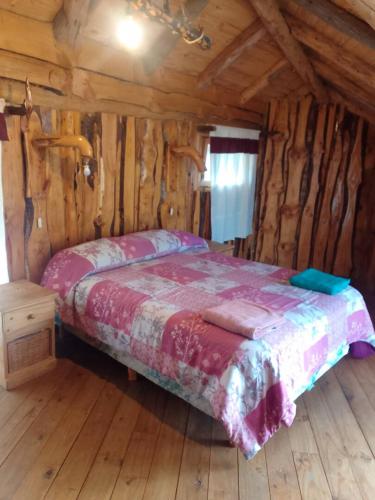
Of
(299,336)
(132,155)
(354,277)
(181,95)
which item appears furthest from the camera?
(354,277)

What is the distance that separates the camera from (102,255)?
9.34ft

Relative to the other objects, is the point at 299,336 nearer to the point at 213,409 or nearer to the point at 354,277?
the point at 213,409

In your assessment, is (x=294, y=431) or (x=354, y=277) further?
(x=354, y=277)

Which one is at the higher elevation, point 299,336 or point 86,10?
point 86,10

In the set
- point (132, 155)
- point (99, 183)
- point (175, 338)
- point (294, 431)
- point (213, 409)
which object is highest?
point (132, 155)

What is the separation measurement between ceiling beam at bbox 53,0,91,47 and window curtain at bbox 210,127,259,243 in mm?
1885

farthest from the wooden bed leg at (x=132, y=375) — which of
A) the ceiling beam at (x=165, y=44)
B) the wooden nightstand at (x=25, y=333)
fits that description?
the ceiling beam at (x=165, y=44)

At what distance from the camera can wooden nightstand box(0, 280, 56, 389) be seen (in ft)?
7.68

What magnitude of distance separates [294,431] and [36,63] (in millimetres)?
2695

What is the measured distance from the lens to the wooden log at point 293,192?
14.5 ft

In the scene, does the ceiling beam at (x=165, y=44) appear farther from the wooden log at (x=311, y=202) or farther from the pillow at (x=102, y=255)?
the wooden log at (x=311, y=202)

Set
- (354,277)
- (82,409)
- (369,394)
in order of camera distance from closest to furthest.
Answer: (82,409) < (369,394) < (354,277)

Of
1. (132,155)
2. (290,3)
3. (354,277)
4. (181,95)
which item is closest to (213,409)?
(132,155)

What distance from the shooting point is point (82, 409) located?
2250 millimetres
